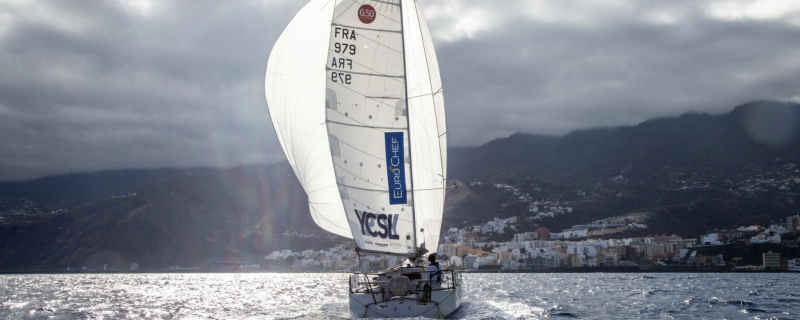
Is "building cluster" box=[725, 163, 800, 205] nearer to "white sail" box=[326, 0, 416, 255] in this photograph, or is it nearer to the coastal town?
the coastal town

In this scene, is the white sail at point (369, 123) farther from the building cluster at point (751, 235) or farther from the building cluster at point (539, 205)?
the building cluster at point (539, 205)

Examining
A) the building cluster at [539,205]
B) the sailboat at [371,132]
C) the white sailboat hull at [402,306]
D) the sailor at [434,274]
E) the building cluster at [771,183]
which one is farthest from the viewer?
the building cluster at [539,205]

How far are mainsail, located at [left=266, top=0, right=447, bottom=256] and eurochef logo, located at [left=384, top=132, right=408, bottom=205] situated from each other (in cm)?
3

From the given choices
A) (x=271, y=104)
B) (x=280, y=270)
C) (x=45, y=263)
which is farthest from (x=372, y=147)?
(x=45, y=263)

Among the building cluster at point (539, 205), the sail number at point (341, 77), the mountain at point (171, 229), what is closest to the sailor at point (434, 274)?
the sail number at point (341, 77)

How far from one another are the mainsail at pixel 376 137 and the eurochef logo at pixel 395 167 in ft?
0.10

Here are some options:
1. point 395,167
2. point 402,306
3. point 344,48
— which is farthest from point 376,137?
point 402,306

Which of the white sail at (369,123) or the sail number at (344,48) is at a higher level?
the sail number at (344,48)

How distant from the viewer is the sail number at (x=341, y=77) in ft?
68.3

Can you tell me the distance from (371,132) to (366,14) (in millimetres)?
3651

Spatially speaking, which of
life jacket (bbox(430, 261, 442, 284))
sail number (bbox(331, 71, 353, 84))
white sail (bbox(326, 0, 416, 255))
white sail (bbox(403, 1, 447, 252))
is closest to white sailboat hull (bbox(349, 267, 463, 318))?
life jacket (bbox(430, 261, 442, 284))

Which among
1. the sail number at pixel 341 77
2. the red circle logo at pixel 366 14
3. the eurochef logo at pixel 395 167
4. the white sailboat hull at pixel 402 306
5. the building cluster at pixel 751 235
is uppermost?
the red circle logo at pixel 366 14

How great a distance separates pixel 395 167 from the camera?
68.9ft

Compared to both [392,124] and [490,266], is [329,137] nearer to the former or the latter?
[392,124]
